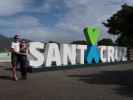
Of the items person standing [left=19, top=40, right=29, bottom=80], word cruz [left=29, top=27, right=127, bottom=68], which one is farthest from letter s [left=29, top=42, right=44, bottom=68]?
person standing [left=19, top=40, right=29, bottom=80]

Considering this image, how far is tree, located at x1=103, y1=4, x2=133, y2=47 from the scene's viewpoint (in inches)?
2018

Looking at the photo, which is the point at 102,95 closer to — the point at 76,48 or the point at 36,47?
the point at 36,47

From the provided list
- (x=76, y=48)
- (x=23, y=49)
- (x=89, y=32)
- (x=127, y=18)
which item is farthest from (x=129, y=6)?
(x=23, y=49)

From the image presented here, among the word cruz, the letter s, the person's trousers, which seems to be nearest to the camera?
the person's trousers

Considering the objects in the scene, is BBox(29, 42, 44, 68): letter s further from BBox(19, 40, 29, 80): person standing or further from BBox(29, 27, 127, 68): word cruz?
BBox(19, 40, 29, 80): person standing

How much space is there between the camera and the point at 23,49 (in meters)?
14.7

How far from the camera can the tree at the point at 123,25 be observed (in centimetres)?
5126

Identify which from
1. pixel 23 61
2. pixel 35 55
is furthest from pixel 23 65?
pixel 35 55

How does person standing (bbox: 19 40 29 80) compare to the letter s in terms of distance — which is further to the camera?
the letter s

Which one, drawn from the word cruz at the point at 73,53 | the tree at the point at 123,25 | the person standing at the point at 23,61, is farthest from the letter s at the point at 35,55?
the tree at the point at 123,25

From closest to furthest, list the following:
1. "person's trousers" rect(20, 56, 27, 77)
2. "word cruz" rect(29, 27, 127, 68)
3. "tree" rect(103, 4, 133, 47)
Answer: "person's trousers" rect(20, 56, 27, 77) → "word cruz" rect(29, 27, 127, 68) → "tree" rect(103, 4, 133, 47)

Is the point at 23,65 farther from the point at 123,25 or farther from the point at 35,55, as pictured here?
the point at 123,25

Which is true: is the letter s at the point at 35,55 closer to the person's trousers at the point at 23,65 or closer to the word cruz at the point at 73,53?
the word cruz at the point at 73,53

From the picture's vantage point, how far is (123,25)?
51375 millimetres
